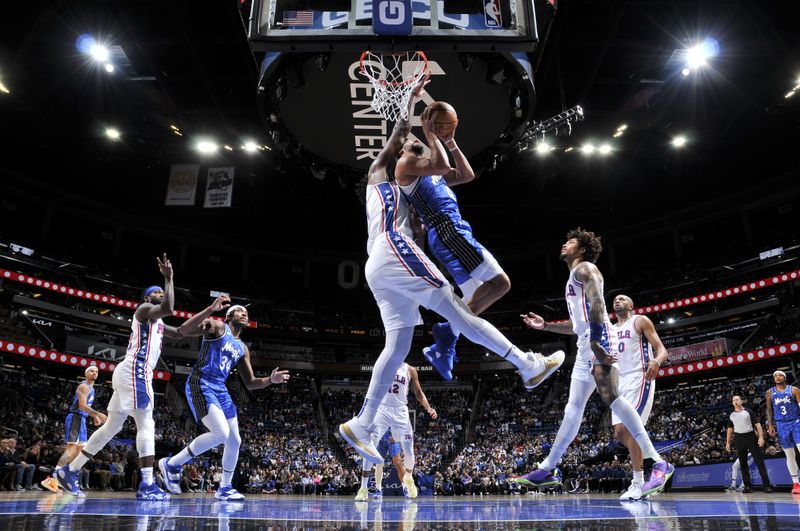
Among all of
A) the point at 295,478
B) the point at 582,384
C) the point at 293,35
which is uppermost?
the point at 293,35

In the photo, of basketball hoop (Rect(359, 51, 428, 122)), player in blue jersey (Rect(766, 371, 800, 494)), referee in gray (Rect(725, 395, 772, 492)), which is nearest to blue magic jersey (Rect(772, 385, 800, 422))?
player in blue jersey (Rect(766, 371, 800, 494))

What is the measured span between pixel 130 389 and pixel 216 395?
3.19 ft

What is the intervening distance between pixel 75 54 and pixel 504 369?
2509cm

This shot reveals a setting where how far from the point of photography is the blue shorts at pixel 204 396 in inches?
229

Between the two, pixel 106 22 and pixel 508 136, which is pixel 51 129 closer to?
pixel 106 22

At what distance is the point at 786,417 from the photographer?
8773 millimetres

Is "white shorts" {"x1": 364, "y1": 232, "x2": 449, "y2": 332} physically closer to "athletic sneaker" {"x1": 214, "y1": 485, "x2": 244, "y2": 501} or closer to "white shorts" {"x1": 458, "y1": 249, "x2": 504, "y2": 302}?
"white shorts" {"x1": 458, "y1": 249, "x2": 504, "y2": 302}

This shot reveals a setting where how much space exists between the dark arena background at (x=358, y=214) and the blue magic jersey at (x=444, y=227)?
2067mm

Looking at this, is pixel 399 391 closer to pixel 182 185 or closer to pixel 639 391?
pixel 639 391

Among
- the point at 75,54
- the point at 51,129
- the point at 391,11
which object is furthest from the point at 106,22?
the point at 391,11

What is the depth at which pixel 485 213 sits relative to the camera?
1160 inches

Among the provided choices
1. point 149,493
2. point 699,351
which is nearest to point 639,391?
point 149,493

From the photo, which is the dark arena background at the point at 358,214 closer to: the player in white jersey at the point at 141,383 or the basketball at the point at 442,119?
the player in white jersey at the point at 141,383

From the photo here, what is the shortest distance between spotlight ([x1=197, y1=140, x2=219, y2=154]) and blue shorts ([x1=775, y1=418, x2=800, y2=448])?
19.5 meters
